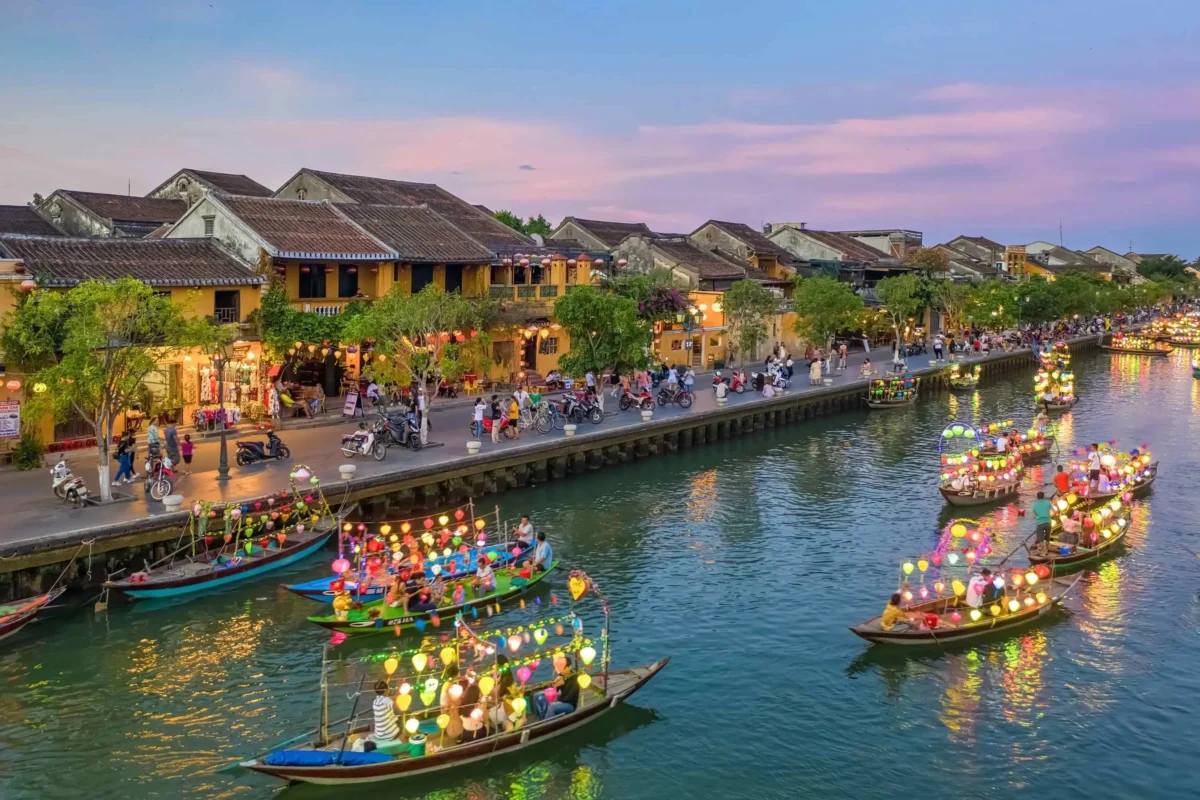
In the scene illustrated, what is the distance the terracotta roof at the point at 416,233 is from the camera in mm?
53250

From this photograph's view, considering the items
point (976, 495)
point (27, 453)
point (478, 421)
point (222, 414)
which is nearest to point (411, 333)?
point (478, 421)

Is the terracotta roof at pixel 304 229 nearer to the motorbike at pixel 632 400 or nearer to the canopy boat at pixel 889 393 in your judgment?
the motorbike at pixel 632 400

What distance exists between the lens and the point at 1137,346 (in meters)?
115

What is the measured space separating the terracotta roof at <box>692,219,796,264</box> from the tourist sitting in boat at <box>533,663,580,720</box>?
240 feet

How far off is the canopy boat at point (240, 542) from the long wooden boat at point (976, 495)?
77.2 ft

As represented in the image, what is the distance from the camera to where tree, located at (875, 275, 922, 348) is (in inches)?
3290

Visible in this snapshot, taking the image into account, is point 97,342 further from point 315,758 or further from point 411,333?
point 315,758

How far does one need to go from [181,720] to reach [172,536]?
30.5 feet

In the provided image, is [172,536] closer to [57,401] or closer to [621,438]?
[57,401]

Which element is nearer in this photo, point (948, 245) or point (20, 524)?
point (20, 524)

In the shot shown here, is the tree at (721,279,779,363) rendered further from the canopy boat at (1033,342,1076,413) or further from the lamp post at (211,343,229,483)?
the lamp post at (211,343,229,483)

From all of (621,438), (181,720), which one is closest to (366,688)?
(181,720)

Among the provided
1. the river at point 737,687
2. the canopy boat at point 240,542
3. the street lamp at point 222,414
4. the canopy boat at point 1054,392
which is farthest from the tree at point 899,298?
the canopy boat at point 240,542

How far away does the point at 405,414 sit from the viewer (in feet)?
147
